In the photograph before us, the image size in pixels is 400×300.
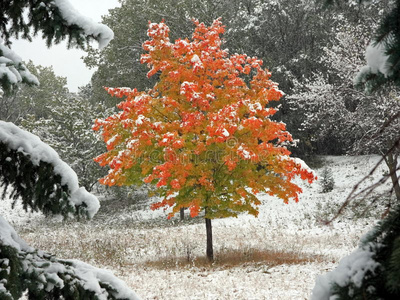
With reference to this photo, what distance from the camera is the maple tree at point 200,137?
8.14 metres

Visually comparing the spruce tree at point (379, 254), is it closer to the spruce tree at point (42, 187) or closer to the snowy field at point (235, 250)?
the spruce tree at point (42, 187)

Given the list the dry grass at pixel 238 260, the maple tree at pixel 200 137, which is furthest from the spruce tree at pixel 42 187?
the dry grass at pixel 238 260

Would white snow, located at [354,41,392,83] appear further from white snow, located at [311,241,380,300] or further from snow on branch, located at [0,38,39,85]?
snow on branch, located at [0,38,39,85]

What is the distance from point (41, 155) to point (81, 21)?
1.02 m

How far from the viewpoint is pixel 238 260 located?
950cm

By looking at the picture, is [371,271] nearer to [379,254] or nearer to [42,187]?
[379,254]

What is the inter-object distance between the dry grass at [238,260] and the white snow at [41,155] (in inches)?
271

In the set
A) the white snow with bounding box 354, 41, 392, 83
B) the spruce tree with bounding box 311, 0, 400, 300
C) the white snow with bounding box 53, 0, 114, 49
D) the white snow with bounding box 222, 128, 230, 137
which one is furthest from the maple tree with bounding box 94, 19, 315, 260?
the spruce tree with bounding box 311, 0, 400, 300

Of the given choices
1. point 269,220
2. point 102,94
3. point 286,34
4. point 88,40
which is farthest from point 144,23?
point 88,40

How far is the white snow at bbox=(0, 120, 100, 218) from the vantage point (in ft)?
7.64

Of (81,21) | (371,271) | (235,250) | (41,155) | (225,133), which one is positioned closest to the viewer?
(371,271)

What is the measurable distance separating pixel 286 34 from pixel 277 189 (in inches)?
739

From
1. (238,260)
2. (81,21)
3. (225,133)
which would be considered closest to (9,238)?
(81,21)

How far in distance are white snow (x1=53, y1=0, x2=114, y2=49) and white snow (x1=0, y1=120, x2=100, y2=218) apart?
2.82 feet
